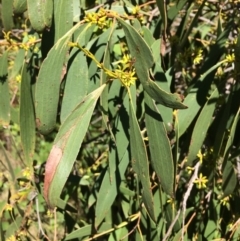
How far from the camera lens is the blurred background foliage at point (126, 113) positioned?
1223 millimetres

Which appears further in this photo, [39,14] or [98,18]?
[98,18]

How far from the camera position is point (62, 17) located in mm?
1350

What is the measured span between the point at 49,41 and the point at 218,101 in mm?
543

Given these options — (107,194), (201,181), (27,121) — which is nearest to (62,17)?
(27,121)

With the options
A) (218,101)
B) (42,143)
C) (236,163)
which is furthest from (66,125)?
(42,143)

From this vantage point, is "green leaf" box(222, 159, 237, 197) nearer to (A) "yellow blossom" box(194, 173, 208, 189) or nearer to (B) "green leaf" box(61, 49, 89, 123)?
(A) "yellow blossom" box(194, 173, 208, 189)

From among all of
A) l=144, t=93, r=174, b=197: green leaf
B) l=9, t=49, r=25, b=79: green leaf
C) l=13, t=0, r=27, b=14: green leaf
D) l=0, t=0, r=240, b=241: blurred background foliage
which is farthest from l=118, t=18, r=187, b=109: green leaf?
l=9, t=49, r=25, b=79: green leaf

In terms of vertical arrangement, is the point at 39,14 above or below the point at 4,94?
above

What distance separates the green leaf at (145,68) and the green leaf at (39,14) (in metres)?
0.19

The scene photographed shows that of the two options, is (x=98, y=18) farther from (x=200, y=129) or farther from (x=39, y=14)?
(x=200, y=129)

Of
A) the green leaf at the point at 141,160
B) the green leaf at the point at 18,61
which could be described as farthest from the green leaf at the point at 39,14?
the green leaf at the point at 18,61

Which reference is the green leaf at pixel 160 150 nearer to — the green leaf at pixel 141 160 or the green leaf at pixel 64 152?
the green leaf at pixel 141 160

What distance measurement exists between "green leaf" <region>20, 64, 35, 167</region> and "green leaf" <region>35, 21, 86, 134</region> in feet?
0.63

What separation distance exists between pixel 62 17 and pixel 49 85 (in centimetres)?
20
